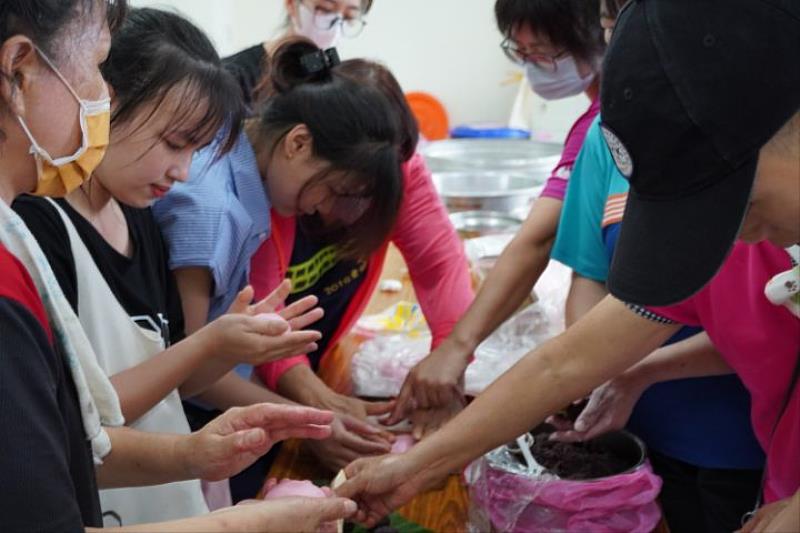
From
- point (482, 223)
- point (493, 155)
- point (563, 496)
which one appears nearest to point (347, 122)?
point (563, 496)

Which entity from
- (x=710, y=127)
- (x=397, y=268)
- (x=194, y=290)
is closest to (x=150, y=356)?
(x=194, y=290)

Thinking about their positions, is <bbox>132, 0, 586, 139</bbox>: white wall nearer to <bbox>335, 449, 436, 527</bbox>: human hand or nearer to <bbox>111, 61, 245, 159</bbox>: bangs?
<bbox>111, 61, 245, 159</bbox>: bangs

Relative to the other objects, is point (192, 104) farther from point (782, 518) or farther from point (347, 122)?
point (782, 518)

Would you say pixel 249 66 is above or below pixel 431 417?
above

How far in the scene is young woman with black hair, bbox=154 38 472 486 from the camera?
138 centimetres

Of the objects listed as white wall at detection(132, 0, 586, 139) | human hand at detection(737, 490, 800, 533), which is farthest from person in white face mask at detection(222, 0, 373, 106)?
white wall at detection(132, 0, 586, 139)

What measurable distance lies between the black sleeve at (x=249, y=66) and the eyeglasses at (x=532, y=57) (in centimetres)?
53

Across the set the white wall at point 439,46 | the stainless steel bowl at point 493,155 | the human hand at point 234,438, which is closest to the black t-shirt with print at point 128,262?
the human hand at point 234,438

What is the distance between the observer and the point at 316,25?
2176mm

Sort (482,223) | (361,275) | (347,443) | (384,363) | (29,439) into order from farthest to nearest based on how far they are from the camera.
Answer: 1. (482,223)
2. (361,275)
3. (384,363)
4. (347,443)
5. (29,439)

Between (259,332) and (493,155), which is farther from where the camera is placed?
(493,155)

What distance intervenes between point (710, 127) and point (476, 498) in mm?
788

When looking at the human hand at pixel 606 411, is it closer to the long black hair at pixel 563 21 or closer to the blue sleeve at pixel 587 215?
the blue sleeve at pixel 587 215

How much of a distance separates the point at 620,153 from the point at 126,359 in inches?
32.5
